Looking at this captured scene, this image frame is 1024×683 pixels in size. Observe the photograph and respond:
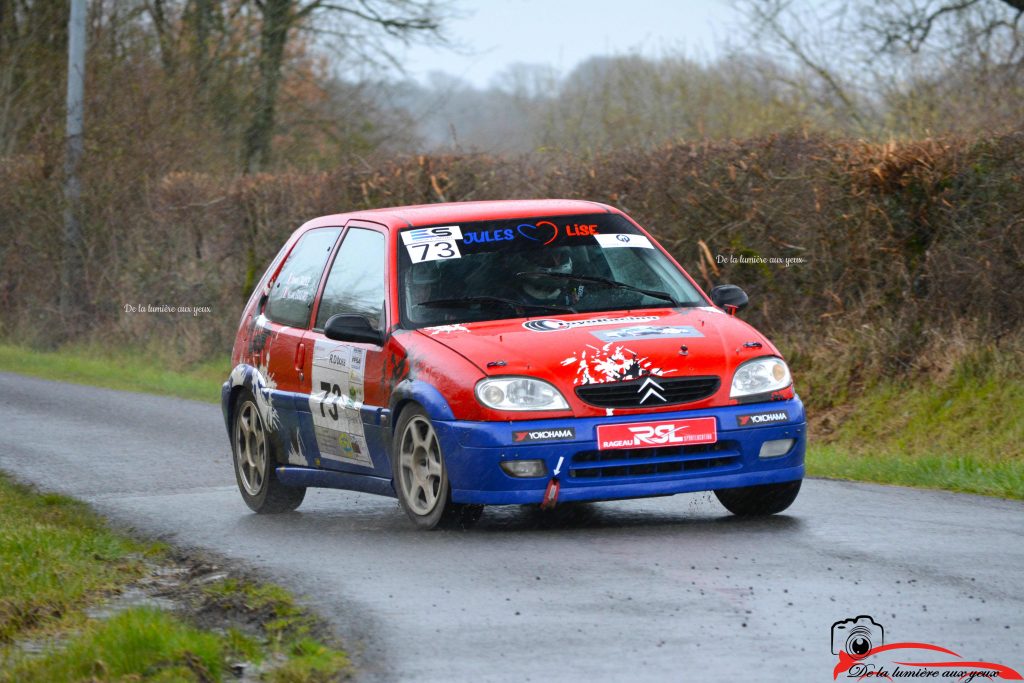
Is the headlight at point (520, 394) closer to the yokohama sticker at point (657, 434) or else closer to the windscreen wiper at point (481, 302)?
the yokohama sticker at point (657, 434)

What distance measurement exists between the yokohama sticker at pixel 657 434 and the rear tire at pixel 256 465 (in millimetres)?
2710

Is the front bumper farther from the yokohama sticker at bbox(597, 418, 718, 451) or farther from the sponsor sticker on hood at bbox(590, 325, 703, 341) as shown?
the sponsor sticker on hood at bbox(590, 325, 703, 341)

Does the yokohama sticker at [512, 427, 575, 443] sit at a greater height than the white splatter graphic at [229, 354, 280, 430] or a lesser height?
greater

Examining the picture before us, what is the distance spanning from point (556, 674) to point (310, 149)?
32.3 metres

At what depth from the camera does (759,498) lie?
916 centimetres

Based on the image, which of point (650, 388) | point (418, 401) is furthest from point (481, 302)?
point (650, 388)

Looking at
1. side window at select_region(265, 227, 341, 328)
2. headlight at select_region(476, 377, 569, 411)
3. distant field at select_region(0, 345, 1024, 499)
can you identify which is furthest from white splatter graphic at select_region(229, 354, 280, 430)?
distant field at select_region(0, 345, 1024, 499)

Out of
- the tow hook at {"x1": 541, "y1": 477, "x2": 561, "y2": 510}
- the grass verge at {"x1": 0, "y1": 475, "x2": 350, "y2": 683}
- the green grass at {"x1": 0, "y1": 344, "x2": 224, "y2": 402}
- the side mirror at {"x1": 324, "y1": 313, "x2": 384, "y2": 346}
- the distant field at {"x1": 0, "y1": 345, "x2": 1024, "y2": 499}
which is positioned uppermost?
the side mirror at {"x1": 324, "y1": 313, "x2": 384, "y2": 346}

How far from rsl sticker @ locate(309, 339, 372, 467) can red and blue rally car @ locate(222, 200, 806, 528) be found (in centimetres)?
1

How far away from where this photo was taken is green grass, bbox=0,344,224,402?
2166cm

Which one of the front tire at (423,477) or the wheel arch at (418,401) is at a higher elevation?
the wheel arch at (418,401)

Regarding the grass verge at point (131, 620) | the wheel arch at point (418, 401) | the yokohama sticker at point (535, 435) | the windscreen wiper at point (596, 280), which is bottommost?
the grass verge at point (131, 620)

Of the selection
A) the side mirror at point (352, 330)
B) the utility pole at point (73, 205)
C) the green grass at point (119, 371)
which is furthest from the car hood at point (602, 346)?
the utility pole at point (73, 205)

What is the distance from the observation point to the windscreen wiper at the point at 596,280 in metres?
9.50
